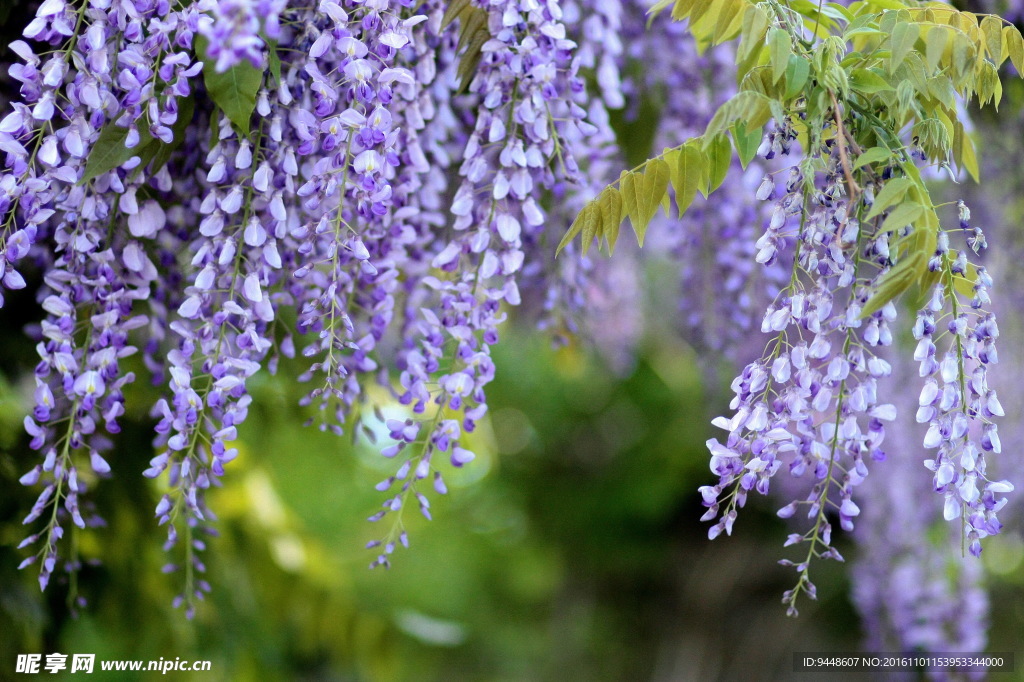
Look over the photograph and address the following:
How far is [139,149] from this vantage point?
88 cm

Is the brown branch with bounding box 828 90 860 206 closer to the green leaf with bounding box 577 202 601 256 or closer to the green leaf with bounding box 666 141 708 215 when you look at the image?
the green leaf with bounding box 666 141 708 215

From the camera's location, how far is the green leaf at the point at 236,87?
2.73 feet

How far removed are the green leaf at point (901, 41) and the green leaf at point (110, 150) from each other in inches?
30.6

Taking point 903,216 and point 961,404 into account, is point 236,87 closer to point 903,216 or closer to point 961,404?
point 903,216

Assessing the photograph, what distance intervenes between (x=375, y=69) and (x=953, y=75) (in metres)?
0.63

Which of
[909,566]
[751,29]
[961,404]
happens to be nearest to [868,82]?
[751,29]

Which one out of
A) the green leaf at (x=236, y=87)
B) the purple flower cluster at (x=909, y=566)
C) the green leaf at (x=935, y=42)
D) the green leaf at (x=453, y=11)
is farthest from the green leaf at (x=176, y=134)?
the purple flower cluster at (x=909, y=566)

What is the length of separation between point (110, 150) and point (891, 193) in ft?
2.61

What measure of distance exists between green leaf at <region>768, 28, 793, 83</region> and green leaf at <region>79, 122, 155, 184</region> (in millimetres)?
658

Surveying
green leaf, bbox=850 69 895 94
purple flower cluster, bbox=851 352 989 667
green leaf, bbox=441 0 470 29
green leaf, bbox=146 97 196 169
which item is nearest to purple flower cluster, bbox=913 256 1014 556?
green leaf, bbox=850 69 895 94

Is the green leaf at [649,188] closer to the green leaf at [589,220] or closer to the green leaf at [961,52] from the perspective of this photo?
the green leaf at [589,220]

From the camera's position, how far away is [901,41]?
0.80 m

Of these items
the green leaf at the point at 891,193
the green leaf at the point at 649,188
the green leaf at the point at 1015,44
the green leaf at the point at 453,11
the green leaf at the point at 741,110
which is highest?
the green leaf at the point at 453,11

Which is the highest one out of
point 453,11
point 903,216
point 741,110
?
point 453,11
